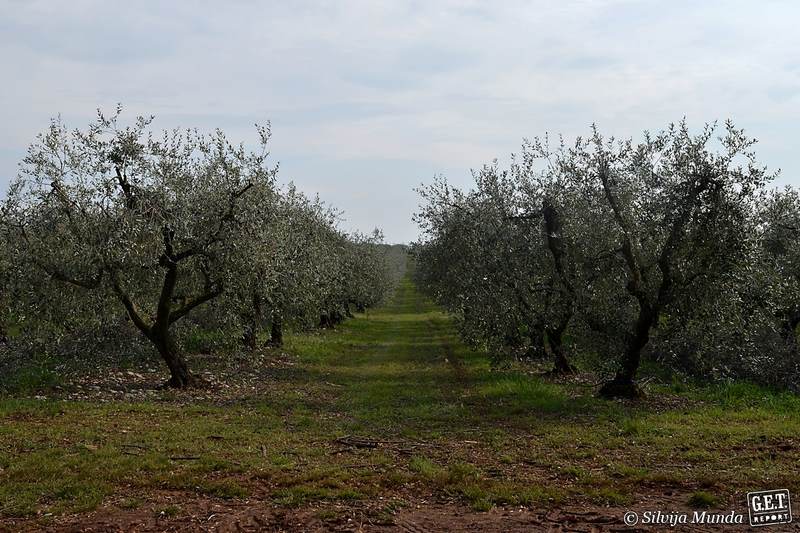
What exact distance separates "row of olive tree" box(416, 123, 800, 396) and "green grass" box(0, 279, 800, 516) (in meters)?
1.74

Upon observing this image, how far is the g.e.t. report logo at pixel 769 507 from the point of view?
29.1 feet

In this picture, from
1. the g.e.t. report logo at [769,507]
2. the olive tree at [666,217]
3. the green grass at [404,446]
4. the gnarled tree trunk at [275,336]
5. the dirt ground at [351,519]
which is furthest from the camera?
the gnarled tree trunk at [275,336]

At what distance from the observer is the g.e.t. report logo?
888 cm

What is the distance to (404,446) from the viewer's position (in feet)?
44.6

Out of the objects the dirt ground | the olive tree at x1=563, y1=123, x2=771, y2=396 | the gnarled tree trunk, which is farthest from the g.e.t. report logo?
the gnarled tree trunk

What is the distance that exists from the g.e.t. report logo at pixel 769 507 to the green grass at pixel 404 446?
0.35 metres

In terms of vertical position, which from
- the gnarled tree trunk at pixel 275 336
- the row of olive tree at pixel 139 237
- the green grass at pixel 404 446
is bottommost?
the green grass at pixel 404 446

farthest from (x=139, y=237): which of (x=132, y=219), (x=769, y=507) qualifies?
(x=769, y=507)

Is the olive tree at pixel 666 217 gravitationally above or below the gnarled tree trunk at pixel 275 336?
above

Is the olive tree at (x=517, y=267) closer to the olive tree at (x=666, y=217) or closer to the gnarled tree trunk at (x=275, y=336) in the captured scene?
the olive tree at (x=666, y=217)

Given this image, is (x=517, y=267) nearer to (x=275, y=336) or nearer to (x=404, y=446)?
(x=404, y=446)

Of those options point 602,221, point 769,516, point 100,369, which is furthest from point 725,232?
point 100,369

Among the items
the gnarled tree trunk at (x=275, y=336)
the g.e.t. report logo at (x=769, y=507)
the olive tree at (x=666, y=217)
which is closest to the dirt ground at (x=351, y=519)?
the g.e.t. report logo at (x=769, y=507)

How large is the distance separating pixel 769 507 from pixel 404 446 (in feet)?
21.7
